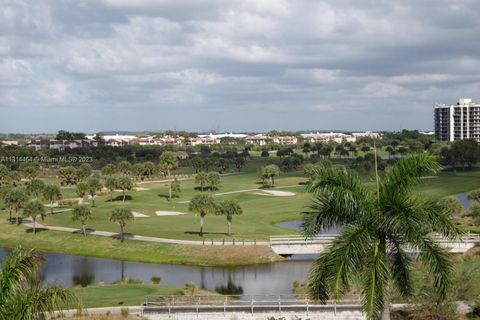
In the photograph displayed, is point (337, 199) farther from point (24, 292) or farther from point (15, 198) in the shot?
point (15, 198)

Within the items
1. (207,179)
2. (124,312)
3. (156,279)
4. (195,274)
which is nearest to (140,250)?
(195,274)

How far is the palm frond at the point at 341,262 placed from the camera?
17547 mm

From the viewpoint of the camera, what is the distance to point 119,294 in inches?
1607

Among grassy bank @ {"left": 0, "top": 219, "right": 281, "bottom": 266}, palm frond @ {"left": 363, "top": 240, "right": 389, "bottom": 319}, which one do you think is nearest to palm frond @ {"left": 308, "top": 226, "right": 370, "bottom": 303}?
palm frond @ {"left": 363, "top": 240, "right": 389, "bottom": 319}

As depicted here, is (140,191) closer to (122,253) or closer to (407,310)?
(122,253)

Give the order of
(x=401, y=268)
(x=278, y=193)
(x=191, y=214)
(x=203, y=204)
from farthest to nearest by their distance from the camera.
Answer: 1. (x=278, y=193)
2. (x=191, y=214)
3. (x=203, y=204)
4. (x=401, y=268)

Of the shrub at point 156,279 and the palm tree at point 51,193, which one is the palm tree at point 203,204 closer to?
the shrub at point 156,279

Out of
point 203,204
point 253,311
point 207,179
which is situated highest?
point 203,204

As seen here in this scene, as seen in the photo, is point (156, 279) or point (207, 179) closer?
point (156, 279)

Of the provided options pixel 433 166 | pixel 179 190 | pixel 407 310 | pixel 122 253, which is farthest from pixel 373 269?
pixel 179 190

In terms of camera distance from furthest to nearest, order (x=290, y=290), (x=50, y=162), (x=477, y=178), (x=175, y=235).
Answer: (x=50, y=162)
(x=477, y=178)
(x=175, y=235)
(x=290, y=290)

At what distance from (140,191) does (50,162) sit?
74.7 metres

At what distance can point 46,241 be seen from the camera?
72.1 m

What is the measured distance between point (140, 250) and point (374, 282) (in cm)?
4987
